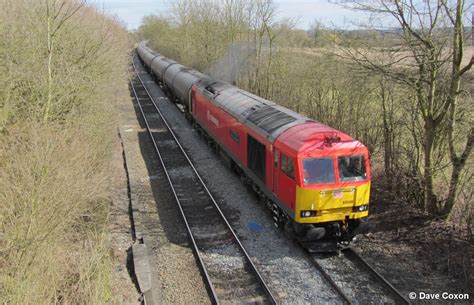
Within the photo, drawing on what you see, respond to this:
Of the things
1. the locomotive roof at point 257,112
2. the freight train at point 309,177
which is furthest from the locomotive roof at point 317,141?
the locomotive roof at point 257,112

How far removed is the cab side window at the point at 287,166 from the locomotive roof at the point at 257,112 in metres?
0.86

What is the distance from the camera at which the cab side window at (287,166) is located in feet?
31.3

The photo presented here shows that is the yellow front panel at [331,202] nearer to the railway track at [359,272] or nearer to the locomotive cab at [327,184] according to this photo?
the locomotive cab at [327,184]

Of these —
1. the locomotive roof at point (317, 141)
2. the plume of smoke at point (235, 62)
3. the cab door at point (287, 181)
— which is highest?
the plume of smoke at point (235, 62)

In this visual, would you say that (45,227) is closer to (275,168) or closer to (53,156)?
(53,156)

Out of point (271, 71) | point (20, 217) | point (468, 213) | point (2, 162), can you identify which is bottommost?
point (468, 213)

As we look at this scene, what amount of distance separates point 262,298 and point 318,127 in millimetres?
4494

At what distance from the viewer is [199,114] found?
19562 mm

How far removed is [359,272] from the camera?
A: 356 inches

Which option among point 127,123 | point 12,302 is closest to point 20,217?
point 12,302

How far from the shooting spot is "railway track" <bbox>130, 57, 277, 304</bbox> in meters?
8.45

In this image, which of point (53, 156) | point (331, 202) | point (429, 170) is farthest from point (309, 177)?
point (53, 156)

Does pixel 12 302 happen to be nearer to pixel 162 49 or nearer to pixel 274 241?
pixel 274 241

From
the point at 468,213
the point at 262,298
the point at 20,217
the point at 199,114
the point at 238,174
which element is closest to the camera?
the point at 20,217
